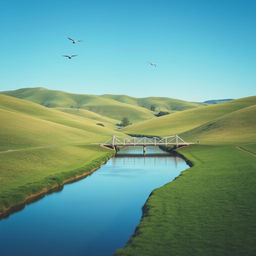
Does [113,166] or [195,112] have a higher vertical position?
[195,112]

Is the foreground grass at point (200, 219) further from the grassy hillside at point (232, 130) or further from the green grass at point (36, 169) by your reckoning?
the grassy hillside at point (232, 130)

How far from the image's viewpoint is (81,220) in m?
28.3

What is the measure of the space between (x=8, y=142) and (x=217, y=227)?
56.7 meters

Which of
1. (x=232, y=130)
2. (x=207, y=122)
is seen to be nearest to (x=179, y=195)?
(x=232, y=130)

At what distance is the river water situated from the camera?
73.5ft

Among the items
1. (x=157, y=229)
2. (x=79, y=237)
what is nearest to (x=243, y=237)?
(x=157, y=229)

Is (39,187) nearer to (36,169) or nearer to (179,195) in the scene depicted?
(36,169)

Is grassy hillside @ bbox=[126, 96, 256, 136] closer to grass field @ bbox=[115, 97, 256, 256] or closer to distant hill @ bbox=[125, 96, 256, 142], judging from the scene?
distant hill @ bbox=[125, 96, 256, 142]

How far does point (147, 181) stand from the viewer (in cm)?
4628

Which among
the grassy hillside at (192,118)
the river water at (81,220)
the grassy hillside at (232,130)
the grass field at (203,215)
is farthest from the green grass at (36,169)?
the grassy hillside at (192,118)

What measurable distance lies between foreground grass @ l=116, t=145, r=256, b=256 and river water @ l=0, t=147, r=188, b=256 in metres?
2.58

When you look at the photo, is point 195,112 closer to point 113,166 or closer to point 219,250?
point 113,166

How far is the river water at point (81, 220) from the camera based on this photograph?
22391 millimetres

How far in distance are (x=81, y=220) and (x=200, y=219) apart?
35.4ft
